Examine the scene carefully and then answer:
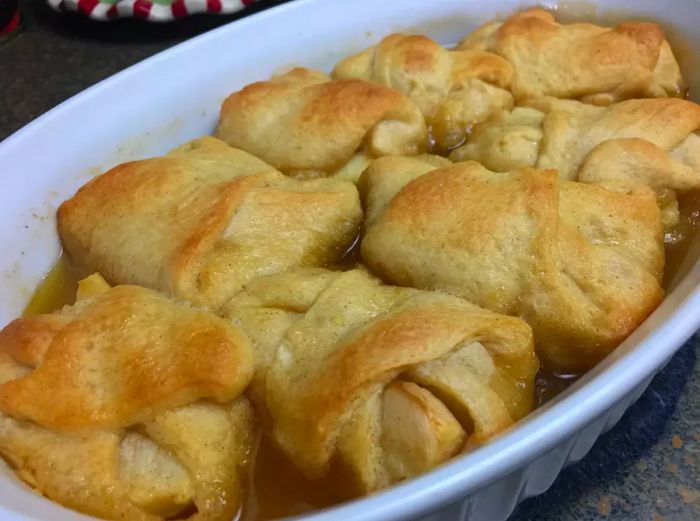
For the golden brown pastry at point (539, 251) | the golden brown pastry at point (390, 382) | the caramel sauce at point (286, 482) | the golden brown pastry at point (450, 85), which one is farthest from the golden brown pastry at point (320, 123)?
the caramel sauce at point (286, 482)

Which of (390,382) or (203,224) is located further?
(203,224)

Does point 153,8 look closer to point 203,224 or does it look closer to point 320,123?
point 320,123

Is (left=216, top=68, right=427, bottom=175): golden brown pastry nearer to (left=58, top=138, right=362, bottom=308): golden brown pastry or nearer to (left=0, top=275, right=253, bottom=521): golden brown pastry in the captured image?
(left=58, top=138, right=362, bottom=308): golden brown pastry

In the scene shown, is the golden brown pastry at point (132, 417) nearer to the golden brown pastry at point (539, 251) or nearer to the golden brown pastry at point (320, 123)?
the golden brown pastry at point (539, 251)

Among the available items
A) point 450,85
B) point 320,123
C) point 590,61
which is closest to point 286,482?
point 320,123

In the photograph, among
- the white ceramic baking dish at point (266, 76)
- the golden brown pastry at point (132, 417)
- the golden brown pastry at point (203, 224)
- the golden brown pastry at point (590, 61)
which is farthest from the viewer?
the golden brown pastry at point (590, 61)

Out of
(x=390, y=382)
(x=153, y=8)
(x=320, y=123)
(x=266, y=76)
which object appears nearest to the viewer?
(x=390, y=382)

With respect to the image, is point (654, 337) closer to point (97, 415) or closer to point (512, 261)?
point (512, 261)
